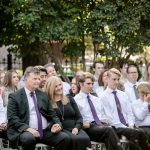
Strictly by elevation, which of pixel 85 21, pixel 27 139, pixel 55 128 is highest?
pixel 85 21

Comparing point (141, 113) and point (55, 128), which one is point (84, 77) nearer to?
point (141, 113)

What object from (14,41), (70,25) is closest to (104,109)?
(70,25)

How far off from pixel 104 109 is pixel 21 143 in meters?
1.86

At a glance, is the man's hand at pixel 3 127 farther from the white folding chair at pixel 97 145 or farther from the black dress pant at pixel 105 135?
the white folding chair at pixel 97 145

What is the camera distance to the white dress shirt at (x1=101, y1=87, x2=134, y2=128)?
29.6 feet

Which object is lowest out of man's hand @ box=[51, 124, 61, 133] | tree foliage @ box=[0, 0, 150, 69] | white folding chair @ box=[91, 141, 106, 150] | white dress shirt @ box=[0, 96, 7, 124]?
white folding chair @ box=[91, 141, 106, 150]

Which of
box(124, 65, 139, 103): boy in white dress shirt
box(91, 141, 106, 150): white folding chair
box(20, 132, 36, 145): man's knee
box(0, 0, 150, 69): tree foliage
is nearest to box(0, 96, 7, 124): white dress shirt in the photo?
box(20, 132, 36, 145): man's knee

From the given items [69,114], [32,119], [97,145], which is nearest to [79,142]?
[69,114]

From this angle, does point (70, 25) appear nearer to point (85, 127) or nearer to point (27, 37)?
point (27, 37)

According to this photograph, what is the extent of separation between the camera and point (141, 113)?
29.4ft

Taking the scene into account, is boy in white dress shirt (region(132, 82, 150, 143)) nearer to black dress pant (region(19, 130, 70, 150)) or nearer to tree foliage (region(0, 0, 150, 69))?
black dress pant (region(19, 130, 70, 150))

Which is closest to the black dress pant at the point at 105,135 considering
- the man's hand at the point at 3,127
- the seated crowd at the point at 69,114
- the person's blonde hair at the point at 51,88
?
the seated crowd at the point at 69,114

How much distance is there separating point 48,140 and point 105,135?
0.99 meters

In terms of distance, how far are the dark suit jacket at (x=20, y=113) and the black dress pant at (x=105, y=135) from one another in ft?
2.38
